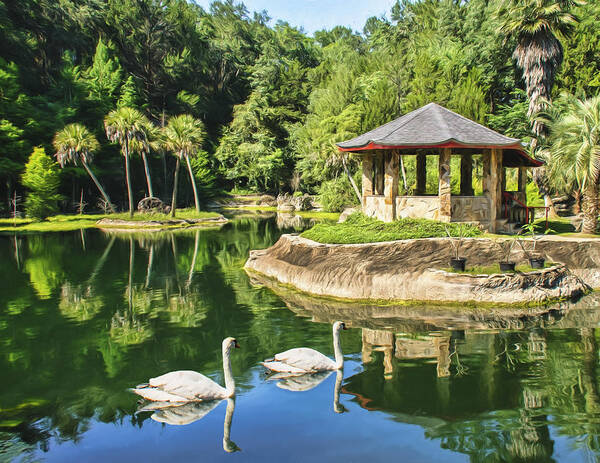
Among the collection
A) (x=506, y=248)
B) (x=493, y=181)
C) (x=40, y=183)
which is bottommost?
(x=506, y=248)

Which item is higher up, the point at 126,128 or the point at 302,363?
A: the point at 126,128

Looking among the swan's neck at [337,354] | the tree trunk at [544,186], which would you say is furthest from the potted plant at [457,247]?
the tree trunk at [544,186]

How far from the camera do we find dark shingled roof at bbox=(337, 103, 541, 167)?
1845 centimetres

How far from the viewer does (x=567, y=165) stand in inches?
751

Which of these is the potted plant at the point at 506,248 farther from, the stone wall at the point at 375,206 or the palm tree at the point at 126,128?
the palm tree at the point at 126,128

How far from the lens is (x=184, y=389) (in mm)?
8984

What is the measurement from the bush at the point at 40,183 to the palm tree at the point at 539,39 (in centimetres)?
3713

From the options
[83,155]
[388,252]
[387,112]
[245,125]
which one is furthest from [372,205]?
[245,125]

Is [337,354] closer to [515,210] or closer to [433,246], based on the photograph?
[433,246]

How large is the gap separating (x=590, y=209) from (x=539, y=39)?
44.4ft

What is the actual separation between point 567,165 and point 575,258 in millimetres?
3926

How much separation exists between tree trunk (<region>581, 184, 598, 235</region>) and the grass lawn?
1302 inches

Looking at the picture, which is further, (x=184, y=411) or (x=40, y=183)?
(x=40, y=183)

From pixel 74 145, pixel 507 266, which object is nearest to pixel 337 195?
pixel 74 145
